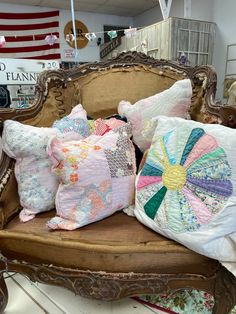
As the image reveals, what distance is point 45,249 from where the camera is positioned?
0.91 metres

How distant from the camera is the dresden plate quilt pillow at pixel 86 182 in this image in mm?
921

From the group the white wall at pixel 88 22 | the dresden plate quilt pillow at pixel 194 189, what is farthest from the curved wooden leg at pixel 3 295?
the white wall at pixel 88 22

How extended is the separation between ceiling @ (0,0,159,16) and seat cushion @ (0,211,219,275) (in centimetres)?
418

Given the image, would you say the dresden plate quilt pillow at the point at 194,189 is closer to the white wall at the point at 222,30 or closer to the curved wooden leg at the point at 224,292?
the curved wooden leg at the point at 224,292

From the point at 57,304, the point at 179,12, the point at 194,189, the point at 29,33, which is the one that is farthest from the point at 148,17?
the point at 57,304

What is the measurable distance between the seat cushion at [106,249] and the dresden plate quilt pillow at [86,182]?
0.16 feet

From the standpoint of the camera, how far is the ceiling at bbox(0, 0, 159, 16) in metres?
4.16

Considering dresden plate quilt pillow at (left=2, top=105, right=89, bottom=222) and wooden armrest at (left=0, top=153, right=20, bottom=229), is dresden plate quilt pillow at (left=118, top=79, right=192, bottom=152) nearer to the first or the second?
dresden plate quilt pillow at (left=2, top=105, right=89, bottom=222)

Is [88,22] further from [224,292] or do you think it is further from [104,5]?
[224,292]

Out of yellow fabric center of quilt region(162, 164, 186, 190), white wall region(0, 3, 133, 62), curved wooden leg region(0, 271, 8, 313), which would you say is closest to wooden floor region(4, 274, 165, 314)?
curved wooden leg region(0, 271, 8, 313)

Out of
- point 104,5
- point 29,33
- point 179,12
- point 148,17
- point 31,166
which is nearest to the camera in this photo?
point 31,166

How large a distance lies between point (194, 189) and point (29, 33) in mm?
4300

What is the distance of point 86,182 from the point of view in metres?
0.93

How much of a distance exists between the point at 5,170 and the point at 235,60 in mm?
3147
